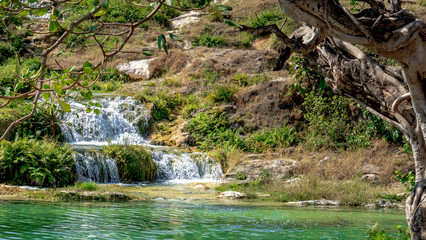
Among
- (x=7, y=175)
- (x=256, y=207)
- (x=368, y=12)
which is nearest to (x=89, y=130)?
(x=7, y=175)

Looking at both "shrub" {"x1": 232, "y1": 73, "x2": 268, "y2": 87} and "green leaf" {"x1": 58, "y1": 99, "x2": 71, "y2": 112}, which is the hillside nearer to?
"shrub" {"x1": 232, "y1": 73, "x2": 268, "y2": 87}

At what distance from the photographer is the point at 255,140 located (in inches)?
640

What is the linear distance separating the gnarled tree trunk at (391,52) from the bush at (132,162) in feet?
31.8

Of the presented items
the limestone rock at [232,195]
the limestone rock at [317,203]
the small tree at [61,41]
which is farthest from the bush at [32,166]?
the small tree at [61,41]

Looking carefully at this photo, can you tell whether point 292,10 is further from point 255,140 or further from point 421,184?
point 255,140

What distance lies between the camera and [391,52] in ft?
12.3

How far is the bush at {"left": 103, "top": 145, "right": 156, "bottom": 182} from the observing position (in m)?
13.5

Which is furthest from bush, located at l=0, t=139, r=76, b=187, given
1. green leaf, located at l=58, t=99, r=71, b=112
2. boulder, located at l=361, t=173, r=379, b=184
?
green leaf, located at l=58, t=99, r=71, b=112

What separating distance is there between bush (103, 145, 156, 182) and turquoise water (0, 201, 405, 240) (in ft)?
13.1

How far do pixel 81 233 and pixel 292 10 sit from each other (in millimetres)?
3879

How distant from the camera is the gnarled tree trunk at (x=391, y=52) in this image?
142 inches

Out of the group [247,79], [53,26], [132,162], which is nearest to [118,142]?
[132,162]

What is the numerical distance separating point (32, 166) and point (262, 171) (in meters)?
6.15

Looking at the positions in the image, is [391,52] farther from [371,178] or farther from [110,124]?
[110,124]
